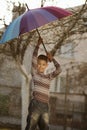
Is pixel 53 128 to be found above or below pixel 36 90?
below

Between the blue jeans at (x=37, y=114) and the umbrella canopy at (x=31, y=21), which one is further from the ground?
the umbrella canopy at (x=31, y=21)

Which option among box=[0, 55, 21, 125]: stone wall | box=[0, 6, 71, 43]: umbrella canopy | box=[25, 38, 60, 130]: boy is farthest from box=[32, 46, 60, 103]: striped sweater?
box=[0, 55, 21, 125]: stone wall

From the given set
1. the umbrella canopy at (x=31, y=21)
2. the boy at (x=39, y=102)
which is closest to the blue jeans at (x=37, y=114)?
the boy at (x=39, y=102)

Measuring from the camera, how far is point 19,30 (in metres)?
7.21

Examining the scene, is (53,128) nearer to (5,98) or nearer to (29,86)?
(29,86)

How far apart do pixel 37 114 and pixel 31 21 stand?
1689 millimetres

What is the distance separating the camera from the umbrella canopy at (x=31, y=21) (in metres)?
7.18

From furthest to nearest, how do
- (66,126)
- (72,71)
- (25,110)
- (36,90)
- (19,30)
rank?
1. (72,71)
2. (66,126)
3. (25,110)
4. (19,30)
5. (36,90)

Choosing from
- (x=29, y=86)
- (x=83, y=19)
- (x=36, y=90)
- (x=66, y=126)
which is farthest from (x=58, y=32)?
(x=36, y=90)

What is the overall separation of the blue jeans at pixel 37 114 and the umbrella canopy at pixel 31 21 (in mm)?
1312

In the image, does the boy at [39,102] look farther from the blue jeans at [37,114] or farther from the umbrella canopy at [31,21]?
the umbrella canopy at [31,21]

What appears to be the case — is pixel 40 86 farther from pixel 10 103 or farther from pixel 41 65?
pixel 10 103

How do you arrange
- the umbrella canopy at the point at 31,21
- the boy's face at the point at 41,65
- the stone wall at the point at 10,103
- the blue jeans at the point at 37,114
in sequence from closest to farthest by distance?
the blue jeans at the point at 37,114 < the boy's face at the point at 41,65 < the umbrella canopy at the point at 31,21 < the stone wall at the point at 10,103

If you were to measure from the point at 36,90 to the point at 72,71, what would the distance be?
20.3 metres
